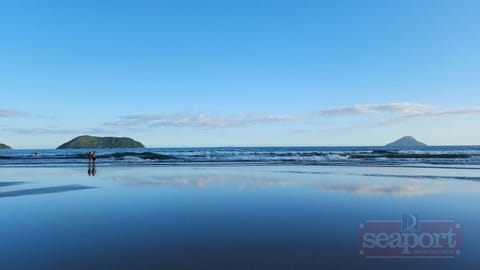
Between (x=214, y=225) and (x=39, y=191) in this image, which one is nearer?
(x=214, y=225)

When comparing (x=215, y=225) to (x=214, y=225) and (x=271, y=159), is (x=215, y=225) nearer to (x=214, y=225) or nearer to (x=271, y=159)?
(x=214, y=225)

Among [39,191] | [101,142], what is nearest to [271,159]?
[39,191]

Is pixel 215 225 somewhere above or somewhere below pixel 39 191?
below

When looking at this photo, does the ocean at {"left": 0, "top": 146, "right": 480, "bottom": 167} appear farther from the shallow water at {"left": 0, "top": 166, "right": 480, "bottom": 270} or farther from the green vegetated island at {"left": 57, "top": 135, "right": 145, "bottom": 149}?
the green vegetated island at {"left": 57, "top": 135, "right": 145, "bottom": 149}

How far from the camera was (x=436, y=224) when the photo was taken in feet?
22.1

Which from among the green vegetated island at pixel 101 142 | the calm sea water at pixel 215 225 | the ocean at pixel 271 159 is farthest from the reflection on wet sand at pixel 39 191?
the green vegetated island at pixel 101 142

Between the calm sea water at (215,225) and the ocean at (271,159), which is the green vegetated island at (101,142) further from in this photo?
the calm sea water at (215,225)

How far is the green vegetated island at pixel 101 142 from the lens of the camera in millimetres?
132850

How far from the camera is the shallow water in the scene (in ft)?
15.3

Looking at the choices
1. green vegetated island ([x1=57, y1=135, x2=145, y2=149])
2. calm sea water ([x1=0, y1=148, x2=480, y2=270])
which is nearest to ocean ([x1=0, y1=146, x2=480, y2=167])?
calm sea water ([x1=0, y1=148, x2=480, y2=270])

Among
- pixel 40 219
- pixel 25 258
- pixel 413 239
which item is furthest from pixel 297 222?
pixel 40 219

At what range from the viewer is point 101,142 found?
142m

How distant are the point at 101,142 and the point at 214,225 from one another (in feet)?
487

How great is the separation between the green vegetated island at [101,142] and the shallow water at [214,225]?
135 m
